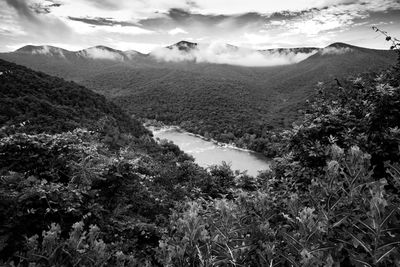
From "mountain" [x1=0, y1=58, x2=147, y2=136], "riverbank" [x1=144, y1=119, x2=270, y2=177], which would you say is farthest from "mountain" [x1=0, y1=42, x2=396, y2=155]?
"mountain" [x1=0, y1=58, x2=147, y2=136]

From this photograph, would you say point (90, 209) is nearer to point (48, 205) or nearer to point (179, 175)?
point (48, 205)

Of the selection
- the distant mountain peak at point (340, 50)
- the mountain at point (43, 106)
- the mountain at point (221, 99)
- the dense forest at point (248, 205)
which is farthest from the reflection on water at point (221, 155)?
the distant mountain peak at point (340, 50)

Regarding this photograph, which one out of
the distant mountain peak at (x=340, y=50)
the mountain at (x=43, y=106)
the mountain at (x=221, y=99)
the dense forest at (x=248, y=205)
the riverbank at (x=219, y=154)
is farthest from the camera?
the distant mountain peak at (x=340, y=50)

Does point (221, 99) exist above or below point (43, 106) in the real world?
below

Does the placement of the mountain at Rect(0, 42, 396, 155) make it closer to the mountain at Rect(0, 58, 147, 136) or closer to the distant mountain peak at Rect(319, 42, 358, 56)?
the distant mountain peak at Rect(319, 42, 358, 56)

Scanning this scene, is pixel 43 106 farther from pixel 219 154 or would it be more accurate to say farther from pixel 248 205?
pixel 219 154

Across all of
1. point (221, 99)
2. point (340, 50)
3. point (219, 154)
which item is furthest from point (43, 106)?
point (340, 50)

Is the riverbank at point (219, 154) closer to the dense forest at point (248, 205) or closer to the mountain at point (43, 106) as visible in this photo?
the mountain at point (43, 106)

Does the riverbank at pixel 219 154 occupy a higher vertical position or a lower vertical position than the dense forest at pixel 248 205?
lower
